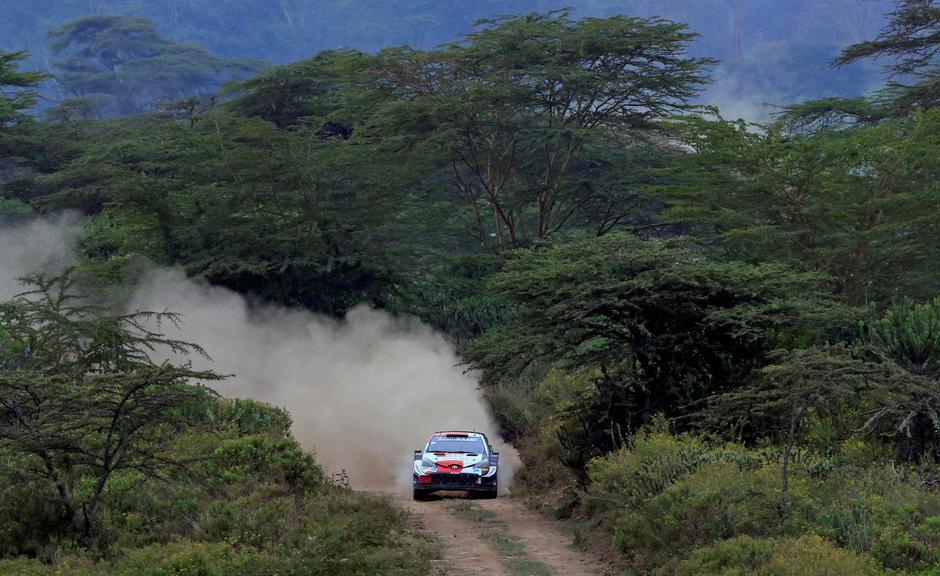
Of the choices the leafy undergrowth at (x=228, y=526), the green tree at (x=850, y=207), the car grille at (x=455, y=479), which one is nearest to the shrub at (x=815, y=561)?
the leafy undergrowth at (x=228, y=526)

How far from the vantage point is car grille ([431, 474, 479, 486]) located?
975 inches

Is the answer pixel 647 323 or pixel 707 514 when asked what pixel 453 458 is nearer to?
pixel 647 323

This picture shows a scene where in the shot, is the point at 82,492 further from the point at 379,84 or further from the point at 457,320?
the point at 379,84

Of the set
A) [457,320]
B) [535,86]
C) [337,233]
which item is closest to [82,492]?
[337,233]

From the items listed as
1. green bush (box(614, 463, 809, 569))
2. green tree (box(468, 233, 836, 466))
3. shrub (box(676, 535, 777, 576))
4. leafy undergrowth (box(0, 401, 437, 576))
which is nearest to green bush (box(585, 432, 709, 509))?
green bush (box(614, 463, 809, 569))

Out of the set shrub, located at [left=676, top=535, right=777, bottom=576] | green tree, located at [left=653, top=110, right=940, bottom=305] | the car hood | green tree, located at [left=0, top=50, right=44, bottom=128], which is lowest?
shrub, located at [left=676, top=535, right=777, bottom=576]

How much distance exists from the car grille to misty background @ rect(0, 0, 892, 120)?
13573 cm

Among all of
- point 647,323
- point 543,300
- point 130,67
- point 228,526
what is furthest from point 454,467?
point 130,67

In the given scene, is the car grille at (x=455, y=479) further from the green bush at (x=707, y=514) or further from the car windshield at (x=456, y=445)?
the green bush at (x=707, y=514)

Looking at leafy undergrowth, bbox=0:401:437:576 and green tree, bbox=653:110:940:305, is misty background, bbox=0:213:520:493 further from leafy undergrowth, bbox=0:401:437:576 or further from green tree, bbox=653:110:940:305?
leafy undergrowth, bbox=0:401:437:576

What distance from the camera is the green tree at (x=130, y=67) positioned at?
11825 cm

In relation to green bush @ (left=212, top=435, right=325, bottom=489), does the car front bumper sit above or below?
below

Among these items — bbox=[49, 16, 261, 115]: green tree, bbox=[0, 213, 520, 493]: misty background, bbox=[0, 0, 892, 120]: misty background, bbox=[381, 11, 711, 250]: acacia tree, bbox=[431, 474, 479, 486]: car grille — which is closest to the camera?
bbox=[431, 474, 479, 486]: car grille

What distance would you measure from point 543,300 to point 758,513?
28.0 feet
